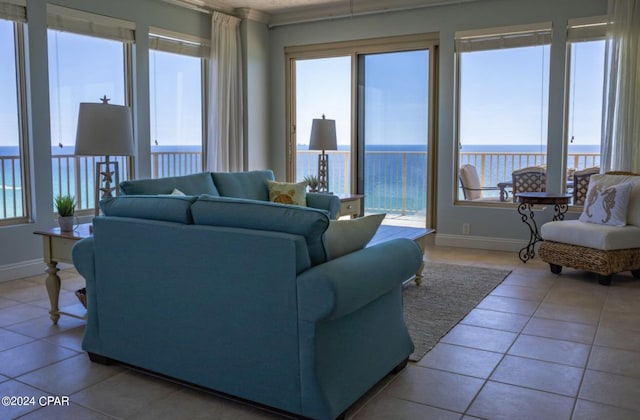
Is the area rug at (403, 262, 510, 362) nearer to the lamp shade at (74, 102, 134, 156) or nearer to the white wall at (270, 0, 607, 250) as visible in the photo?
the white wall at (270, 0, 607, 250)

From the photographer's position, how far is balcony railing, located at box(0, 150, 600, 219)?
4875mm

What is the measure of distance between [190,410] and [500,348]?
171cm

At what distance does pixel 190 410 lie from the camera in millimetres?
2428

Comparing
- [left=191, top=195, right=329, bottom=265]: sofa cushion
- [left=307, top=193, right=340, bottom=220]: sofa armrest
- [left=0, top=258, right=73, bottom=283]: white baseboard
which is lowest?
[left=0, top=258, right=73, bottom=283]: white baseboard

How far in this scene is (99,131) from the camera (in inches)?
141

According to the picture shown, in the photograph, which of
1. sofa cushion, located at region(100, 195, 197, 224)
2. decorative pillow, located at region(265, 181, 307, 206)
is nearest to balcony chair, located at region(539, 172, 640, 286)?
decorative pillow, located at region(265, 181, 307, 206)

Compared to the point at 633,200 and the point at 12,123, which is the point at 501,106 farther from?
the point at 12,123

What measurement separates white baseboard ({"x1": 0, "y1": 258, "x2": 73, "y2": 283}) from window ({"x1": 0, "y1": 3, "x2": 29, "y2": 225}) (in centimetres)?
36

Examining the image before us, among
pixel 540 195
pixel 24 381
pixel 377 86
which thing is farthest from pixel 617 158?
pixel 24 381

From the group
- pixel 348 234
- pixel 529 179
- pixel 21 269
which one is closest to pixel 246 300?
pixel 348 234

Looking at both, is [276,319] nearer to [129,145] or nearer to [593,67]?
[129,145]

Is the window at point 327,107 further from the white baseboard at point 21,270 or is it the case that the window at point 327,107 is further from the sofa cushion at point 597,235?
the white baseboard at point 21,270

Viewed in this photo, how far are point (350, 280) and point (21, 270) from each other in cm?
370

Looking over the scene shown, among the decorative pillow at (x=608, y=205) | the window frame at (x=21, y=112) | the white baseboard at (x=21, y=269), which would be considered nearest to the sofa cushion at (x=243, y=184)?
the window frame at (x=21, y=112)
